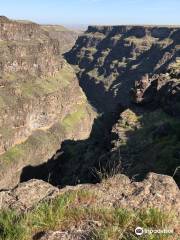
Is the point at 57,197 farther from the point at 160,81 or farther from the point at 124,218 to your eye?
the point at 160,81

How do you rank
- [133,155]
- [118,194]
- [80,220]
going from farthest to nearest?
[133,155] < [118,194] < [80,220]

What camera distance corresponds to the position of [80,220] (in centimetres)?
1123

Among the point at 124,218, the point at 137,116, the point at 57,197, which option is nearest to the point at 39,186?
the point at 57,197

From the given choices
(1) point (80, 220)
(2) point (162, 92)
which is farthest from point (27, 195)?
(2) point (162, 92)

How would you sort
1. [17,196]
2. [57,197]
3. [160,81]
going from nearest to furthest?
[57,197] < [17,196] < [160,81]

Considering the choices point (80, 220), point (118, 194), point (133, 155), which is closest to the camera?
point (80, 220)

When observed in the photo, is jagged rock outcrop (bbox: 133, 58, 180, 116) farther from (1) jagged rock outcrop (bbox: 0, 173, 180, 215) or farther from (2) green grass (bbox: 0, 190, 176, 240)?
(2) green grass (bbox: 0, 190, 176, 240)

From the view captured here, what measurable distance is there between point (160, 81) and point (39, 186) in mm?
83441

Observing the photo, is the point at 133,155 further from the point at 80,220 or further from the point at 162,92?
the point at 80,220

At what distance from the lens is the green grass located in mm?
10109

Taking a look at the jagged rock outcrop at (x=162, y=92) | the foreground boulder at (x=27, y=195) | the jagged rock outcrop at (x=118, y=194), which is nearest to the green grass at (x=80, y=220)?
the jagged rock outcrop at (x=118, y=194)

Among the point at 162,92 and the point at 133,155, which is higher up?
the point at 162,92

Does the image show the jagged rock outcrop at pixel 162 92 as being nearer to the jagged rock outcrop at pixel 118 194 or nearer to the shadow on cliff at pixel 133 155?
the shadow on cliff at pixel 133 155

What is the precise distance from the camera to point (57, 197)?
12.1m
